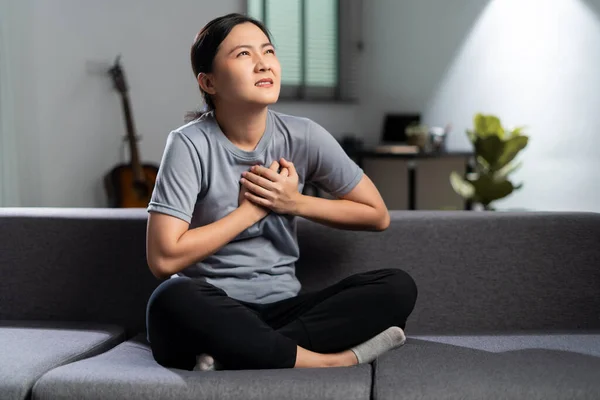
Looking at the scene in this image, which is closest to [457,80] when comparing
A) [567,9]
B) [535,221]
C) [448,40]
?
[448,40]

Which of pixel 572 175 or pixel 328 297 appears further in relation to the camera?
pixel 572 175

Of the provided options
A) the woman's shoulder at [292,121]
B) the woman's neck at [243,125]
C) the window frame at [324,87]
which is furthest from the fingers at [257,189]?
the window frame at [324,87]

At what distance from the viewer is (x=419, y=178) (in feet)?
17.1

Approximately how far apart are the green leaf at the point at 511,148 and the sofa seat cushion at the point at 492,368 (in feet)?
8.93

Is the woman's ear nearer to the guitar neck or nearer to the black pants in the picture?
the black pants

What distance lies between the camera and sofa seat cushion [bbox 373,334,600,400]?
1.52 meters

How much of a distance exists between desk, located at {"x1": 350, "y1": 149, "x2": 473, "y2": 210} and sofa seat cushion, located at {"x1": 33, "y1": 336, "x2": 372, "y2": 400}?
3596 millimetres

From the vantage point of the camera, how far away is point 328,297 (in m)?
1.81

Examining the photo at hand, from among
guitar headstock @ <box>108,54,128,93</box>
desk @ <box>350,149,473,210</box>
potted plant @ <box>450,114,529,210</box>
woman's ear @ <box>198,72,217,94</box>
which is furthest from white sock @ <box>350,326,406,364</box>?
guitar headstock @ <box>108,54,128,93</box>

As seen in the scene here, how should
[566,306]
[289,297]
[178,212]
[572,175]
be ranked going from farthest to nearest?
[572,175]
[566,306]
[289,297]
[178,212]

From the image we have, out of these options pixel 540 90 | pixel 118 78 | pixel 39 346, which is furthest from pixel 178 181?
pixel 540 90

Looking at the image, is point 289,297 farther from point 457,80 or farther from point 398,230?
point 457,80

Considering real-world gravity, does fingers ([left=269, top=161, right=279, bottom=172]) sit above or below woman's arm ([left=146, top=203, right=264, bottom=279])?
above

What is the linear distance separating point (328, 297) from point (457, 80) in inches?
163
